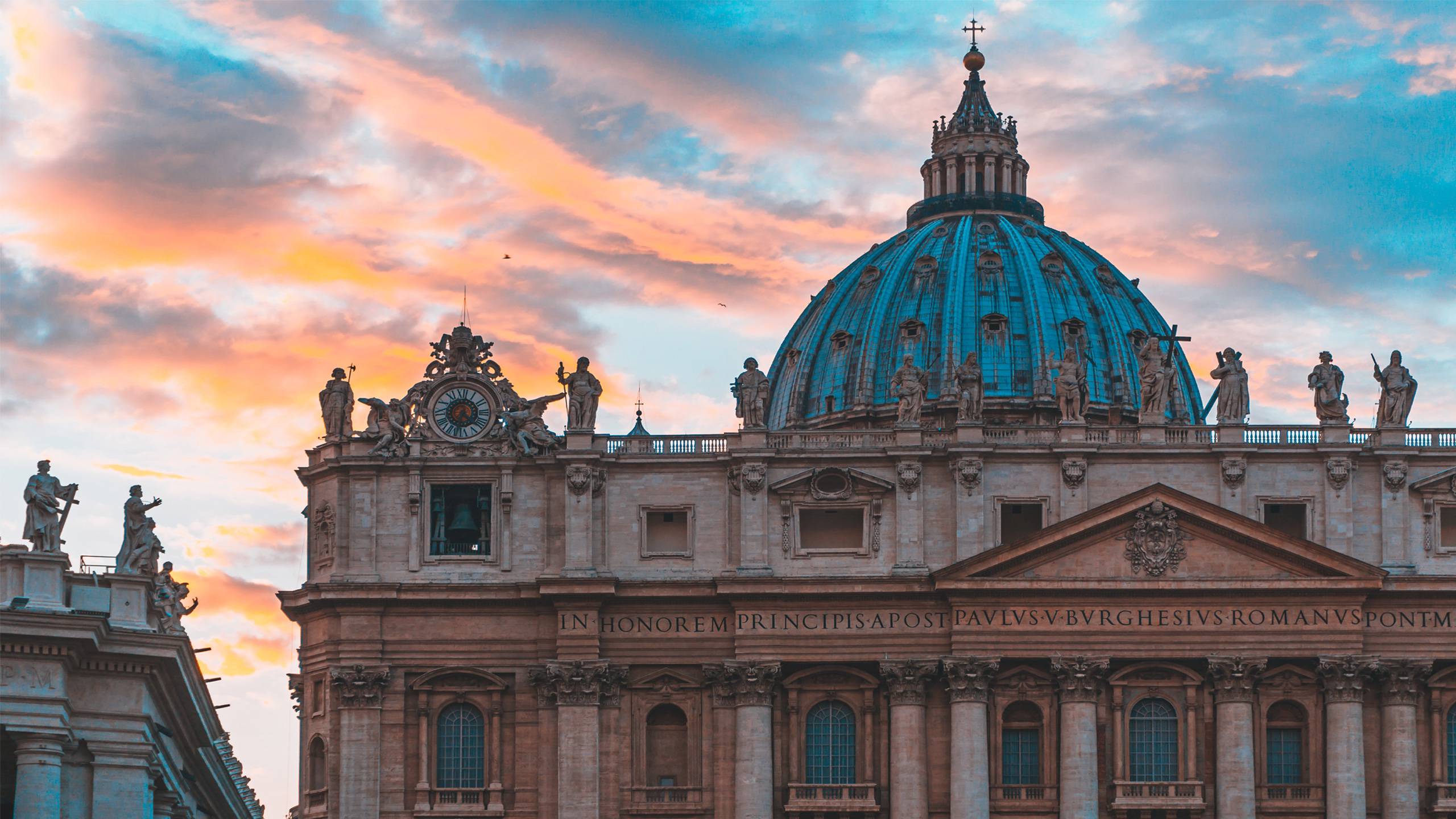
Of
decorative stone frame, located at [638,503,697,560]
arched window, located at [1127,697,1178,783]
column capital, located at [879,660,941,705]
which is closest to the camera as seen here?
column capital, located at [879,660,941,705]

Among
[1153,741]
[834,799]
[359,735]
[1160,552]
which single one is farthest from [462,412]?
[1153,741]

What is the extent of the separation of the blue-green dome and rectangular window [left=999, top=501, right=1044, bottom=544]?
49149mm

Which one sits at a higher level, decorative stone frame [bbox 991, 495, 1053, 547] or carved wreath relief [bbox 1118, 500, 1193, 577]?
decorative stone frame [bbox 991, 495, 1053, 547]

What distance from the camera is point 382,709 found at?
328 feet

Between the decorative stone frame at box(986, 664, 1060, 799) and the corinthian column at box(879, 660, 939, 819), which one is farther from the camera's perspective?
the decorative stone frame at box(986, 664, 1060, 799)

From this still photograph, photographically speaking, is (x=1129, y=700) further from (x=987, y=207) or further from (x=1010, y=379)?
(x=987, y=207)

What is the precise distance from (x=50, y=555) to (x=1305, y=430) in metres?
50.3

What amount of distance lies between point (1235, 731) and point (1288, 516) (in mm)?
7645

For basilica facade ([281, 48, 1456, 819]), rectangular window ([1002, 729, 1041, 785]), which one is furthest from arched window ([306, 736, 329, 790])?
rectangular window ([1002, 729, 1041, 785])

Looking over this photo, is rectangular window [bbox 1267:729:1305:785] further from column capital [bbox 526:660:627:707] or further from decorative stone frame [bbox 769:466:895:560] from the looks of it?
column capital [bbox 526:660:627:707]

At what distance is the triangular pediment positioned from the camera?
98.8m

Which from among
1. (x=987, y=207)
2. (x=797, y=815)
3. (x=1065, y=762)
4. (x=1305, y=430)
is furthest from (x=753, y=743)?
(x=987, y=207)

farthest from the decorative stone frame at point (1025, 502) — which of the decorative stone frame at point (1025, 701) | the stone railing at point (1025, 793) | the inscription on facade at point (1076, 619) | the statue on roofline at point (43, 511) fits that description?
the statue on roofline at point (43, 511)

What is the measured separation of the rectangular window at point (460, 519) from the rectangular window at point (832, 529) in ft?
34.0
